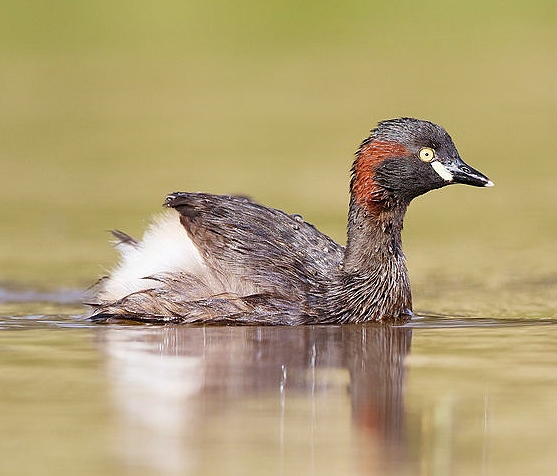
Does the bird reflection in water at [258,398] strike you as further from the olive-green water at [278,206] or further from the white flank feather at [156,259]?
the white flank feather at [156,259]

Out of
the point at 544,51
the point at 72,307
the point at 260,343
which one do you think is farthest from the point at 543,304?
the point at 544,51

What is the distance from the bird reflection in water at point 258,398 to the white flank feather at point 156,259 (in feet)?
1.65

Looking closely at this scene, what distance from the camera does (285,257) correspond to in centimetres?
973

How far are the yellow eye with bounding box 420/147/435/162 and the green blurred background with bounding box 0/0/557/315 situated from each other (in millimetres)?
1054

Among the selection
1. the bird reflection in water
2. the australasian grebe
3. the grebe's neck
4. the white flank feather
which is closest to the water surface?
the bird reflection in water

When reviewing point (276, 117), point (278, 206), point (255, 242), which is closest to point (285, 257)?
point (255, 242)

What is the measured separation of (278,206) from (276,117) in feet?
18.8

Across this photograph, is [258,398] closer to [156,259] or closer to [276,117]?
[156,259]

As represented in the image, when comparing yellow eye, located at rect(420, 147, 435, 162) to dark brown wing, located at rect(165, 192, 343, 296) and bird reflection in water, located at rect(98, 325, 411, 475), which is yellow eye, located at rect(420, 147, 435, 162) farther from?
bird reflection in water, located at rect(98, 325, 411, 475)

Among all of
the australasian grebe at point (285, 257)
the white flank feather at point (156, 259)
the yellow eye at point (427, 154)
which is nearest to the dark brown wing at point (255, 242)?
the australasian grebe at point (285, 257)

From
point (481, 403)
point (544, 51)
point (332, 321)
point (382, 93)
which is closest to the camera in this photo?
point (481, 403)

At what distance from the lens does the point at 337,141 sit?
58.6 feet

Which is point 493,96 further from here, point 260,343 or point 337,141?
point 260,343

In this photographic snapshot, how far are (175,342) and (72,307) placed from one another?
1.70 meters
